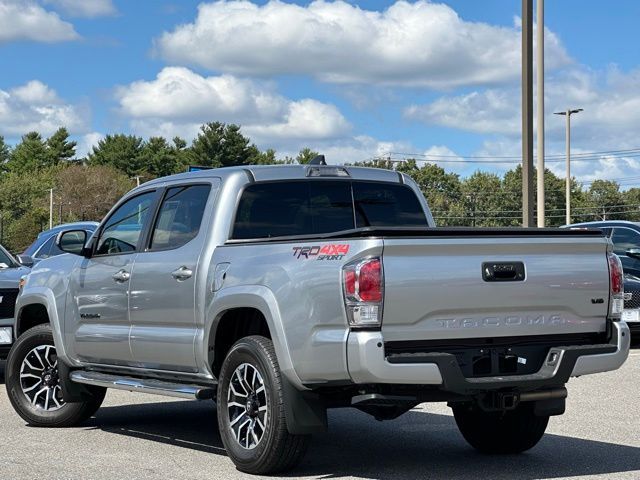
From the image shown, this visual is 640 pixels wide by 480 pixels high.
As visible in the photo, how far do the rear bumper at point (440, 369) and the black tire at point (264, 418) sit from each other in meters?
0.67

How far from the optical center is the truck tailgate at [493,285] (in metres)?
6.72

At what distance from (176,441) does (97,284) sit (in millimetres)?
1362

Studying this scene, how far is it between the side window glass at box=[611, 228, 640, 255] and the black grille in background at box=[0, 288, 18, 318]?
31.0ft

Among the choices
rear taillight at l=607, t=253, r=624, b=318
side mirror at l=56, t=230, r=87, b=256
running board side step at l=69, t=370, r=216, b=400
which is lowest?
running board side step at l=69, t=370, r=216, b=400

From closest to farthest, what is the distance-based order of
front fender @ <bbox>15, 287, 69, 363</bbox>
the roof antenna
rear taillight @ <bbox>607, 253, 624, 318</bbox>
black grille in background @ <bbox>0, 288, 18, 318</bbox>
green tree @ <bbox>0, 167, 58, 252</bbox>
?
rear taillight @ <bbox>607, 253, 624, 318</bbox>
the roof antenna
front fender @ <bbox>15, 287, 69, 363</bbox>
black grille in background @ <bbox>0, 288, 18, 318</bbox>
green tree @ <bbox>0, 167, 58, 252</bbox>

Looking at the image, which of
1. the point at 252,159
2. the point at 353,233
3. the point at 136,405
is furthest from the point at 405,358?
the point at 252,159

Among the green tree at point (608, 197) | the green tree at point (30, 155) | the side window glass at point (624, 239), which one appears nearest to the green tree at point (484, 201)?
the green tree at point (608, 197)

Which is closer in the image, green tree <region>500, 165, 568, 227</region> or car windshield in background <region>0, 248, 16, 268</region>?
car windshield in background <region>0, 248, 16, 268</region>

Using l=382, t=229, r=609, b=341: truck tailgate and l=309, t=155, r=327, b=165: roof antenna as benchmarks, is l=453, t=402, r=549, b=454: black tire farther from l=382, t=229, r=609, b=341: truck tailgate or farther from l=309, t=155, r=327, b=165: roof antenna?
l=309, t=155, r=327, b=165: roof antenna

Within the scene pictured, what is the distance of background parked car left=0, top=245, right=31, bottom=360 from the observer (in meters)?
12.7

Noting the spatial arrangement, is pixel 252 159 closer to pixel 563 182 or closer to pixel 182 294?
pixel 563 182

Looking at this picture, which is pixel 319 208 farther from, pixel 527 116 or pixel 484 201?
pixel 484 201

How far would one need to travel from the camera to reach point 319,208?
859 centimetres

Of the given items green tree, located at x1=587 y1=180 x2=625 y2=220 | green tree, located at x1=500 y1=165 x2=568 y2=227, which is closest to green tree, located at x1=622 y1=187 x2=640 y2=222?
green tree, located at x1=587 y1=180 x2=625 y2=220
